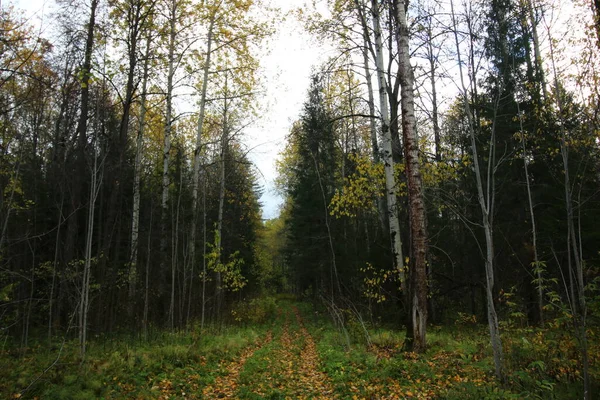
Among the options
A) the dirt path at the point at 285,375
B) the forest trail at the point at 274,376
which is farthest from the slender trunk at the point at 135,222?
the dirt path at the point at 285,375

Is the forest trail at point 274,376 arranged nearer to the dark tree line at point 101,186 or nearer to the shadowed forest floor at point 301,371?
the shadowed forest floor at point 301,371

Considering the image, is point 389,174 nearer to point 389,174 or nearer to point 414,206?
point 389,174

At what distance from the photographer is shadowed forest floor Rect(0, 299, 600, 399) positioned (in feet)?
15.0

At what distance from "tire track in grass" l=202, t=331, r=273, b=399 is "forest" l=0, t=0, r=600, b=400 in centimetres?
4

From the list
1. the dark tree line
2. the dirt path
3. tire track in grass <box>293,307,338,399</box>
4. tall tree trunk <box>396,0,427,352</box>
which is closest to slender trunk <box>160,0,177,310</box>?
the dark tree line

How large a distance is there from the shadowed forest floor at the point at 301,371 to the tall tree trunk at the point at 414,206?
594mm

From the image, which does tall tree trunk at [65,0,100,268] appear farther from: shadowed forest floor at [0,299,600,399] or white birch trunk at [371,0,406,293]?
white birch trunk at [371,0,406,293]

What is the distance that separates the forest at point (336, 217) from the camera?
16.5 feet

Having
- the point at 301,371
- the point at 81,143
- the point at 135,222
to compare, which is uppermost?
the point at 81,143

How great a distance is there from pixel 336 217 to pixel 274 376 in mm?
4777

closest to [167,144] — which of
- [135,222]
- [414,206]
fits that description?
[135,222]

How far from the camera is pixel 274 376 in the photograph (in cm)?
657

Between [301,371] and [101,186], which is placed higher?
[101,186]

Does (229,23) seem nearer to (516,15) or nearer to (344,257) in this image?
(516,15)
